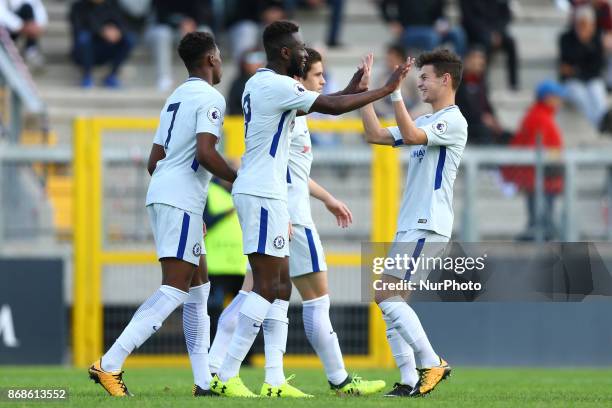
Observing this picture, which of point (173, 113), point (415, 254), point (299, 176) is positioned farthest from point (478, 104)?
point (173, 113)

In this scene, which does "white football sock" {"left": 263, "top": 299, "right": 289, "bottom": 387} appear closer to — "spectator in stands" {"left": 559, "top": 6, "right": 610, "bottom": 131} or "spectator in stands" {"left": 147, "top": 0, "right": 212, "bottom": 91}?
"spectator in stands" {"left": 147, "top": 0, "right": 212, "bottom": 91}

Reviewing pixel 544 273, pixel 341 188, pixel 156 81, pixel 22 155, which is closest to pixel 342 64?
pixel 156 81

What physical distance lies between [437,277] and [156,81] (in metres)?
11.2

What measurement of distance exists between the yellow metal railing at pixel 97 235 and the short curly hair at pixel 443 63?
570 centimetres

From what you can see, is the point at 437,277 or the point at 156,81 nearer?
the point at 437,277

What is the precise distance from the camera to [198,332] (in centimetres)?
925

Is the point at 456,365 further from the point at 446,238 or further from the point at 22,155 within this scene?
the point at 446,238

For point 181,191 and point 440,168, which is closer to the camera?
point 181,191

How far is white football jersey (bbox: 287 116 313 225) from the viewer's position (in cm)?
966

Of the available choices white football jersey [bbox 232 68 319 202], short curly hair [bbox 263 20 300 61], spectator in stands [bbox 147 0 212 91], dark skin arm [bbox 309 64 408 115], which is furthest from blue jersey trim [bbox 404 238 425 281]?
spectator in stands [bbox 147 0 212 91]

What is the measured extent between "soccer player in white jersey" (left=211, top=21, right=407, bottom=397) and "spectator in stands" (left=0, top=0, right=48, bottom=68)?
10068 millimetres

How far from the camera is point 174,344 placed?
48.6ft

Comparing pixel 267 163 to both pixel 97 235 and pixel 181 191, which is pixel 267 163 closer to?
pixel 181 191

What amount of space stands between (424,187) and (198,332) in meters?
1.72
